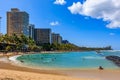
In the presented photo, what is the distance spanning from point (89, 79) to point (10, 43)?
148871mm

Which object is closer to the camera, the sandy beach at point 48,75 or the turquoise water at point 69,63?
the sandy beach at point 48,75

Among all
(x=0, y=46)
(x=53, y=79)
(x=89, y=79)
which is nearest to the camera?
(x=53, y=79)

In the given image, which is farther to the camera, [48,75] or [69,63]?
[69,63]

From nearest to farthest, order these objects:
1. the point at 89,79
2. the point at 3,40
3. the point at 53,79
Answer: the point at 53,79 → the point at 89,79 → the point at 3,40

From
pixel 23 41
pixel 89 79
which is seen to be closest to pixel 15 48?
pixel 23 41

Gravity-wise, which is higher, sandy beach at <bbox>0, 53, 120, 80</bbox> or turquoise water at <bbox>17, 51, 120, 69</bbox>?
sandy beach at <bbox>0, 53, 120, 80</bbox>

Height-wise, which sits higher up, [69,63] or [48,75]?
[48,75]

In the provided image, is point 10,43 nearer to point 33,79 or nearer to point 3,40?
point 3,40

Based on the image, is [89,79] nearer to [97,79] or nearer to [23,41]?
[97,79]

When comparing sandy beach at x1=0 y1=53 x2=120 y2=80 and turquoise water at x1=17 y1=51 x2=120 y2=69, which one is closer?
sandy beach at x1=0 y1=53 x2=120 y2=80

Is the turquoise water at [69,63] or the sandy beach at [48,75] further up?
the sandy beach at [48,75]

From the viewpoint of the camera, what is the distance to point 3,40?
552ft

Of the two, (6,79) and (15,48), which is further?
(15,48)

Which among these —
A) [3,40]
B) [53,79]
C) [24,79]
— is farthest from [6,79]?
[3,40]
